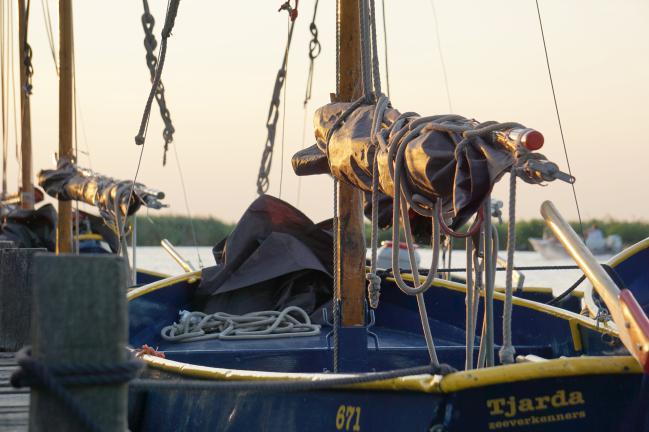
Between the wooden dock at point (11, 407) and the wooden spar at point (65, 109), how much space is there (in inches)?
291

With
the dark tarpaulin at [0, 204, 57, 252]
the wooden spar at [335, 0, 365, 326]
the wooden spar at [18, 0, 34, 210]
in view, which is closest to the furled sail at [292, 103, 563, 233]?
the wooden spar at [335, 0, 365, 326]

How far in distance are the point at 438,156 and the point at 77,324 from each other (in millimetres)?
2218

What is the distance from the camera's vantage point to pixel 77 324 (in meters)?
3.16

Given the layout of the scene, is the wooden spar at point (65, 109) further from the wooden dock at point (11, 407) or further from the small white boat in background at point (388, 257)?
the wooden dock at point (11, 407)

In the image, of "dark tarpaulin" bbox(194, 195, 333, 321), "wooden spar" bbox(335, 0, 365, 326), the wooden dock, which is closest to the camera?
the wooden dock

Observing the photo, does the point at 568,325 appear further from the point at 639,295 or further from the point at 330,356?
the point at 639,295

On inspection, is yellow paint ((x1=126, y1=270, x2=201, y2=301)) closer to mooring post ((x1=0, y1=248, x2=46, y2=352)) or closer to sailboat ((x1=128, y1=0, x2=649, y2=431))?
sailboat ((x1=128, y1=0, x2=649, y2=431))

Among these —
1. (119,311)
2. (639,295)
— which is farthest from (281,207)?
(119,311)

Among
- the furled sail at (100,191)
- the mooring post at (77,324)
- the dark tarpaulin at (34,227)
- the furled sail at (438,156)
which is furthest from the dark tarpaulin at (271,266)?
the dark tarpaulin at (34,227)

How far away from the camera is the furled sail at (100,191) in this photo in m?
10.8

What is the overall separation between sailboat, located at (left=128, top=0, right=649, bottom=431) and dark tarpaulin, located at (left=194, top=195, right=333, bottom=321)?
14 millimetres

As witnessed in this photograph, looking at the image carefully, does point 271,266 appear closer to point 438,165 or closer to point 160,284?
point 160,284

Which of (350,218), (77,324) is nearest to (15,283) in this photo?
(350,218)

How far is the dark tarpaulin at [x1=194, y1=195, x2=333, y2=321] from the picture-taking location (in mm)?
8461
